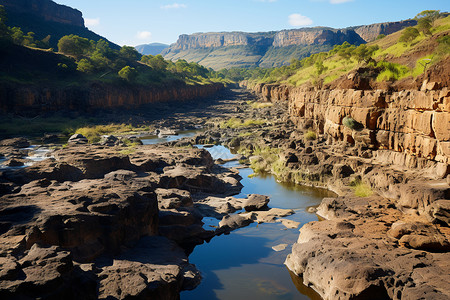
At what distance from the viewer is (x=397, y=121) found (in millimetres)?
21078

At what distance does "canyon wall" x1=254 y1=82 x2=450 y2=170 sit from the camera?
668 inches

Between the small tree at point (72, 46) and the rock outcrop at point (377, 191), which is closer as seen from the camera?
the rock outcrop at point (377, 191)

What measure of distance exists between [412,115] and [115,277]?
17.3 meters

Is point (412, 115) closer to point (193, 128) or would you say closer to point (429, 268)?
point (429, 268)

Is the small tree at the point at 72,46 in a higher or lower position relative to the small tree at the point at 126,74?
higher

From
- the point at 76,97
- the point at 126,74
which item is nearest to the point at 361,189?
the point at 76,97

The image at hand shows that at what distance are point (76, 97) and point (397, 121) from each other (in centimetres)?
5255

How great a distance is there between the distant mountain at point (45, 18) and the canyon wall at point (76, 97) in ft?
128

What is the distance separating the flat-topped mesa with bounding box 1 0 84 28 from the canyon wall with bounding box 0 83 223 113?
205 ft

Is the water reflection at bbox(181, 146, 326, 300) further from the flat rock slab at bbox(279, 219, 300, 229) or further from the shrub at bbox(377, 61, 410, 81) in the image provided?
the shrub at bbox(377, 61, 410, 81)

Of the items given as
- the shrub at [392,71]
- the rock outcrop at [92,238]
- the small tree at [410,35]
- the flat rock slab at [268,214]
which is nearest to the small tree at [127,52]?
the small tree at [410,35]

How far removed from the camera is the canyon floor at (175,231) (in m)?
9.45

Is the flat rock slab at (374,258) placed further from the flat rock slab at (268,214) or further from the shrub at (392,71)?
the shrub at (392,71)

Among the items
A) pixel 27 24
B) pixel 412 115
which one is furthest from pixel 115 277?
pixel 27 24
